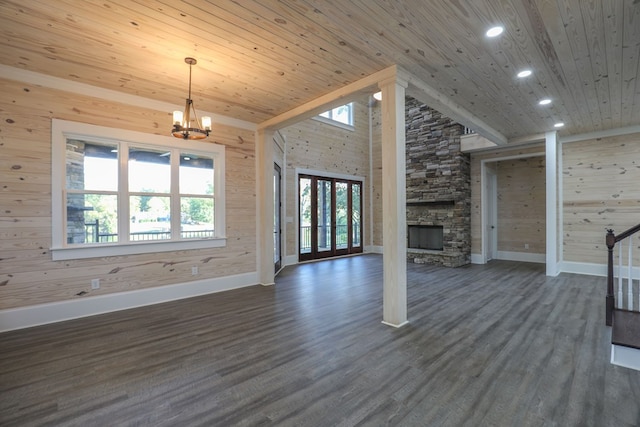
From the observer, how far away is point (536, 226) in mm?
7418

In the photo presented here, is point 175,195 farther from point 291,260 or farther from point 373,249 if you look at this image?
point 373,249

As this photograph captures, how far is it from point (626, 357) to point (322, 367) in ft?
8.18

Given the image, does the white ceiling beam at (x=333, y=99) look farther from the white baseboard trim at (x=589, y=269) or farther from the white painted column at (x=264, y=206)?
the white baseboard trim at (x=589, y=269)

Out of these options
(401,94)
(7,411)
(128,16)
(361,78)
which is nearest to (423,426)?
(7,411)

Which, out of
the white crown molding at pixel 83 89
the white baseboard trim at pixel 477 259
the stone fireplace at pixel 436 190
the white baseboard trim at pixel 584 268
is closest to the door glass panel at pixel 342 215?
the stone fireplace at pixel 436 190

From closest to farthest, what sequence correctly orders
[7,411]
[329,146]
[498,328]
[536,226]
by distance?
[7,411], [498,328], [536,226], [329,146]

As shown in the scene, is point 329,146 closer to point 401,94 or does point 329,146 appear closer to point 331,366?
point 401,94

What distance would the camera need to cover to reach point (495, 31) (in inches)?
104

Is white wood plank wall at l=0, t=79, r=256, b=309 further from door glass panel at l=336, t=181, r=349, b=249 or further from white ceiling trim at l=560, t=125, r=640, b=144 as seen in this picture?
white ceiling trim at l=560, t=125, r=640, b=144

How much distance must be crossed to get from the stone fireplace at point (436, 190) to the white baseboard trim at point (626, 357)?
439 cm

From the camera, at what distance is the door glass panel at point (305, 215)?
7852mm

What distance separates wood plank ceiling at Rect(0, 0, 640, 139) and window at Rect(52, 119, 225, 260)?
2.41 feet

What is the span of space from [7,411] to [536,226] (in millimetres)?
9249

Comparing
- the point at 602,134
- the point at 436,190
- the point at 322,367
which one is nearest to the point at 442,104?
the point at 322,367
